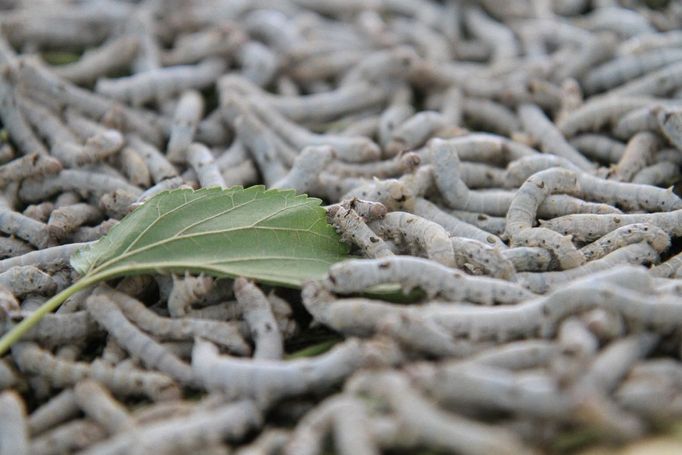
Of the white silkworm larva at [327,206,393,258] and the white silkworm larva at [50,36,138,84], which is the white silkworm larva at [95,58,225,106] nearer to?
the white silkworm larva at [50,36,138,84]

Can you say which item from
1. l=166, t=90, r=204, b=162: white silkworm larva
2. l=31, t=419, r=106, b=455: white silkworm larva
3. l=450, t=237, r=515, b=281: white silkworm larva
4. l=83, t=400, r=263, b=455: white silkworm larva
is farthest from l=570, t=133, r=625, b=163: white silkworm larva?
l=31, t=419, r=106, b=455: white silkworm larva

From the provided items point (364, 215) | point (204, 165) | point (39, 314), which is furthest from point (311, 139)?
point (39, 314)

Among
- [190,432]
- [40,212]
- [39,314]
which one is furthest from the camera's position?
[40,212]

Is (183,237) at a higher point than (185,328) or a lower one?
higher

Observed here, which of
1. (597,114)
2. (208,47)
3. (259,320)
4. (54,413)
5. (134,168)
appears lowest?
(54,413)

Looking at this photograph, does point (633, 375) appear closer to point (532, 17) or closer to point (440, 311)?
point (440, 311)

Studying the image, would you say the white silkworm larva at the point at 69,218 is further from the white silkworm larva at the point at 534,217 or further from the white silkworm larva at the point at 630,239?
the white silkworm larva at the point at 630,239

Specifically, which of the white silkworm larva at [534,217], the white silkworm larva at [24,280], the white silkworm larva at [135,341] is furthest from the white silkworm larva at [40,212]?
the white silkworm larva at [534,217]

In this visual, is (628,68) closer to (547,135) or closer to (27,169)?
(547,135)
